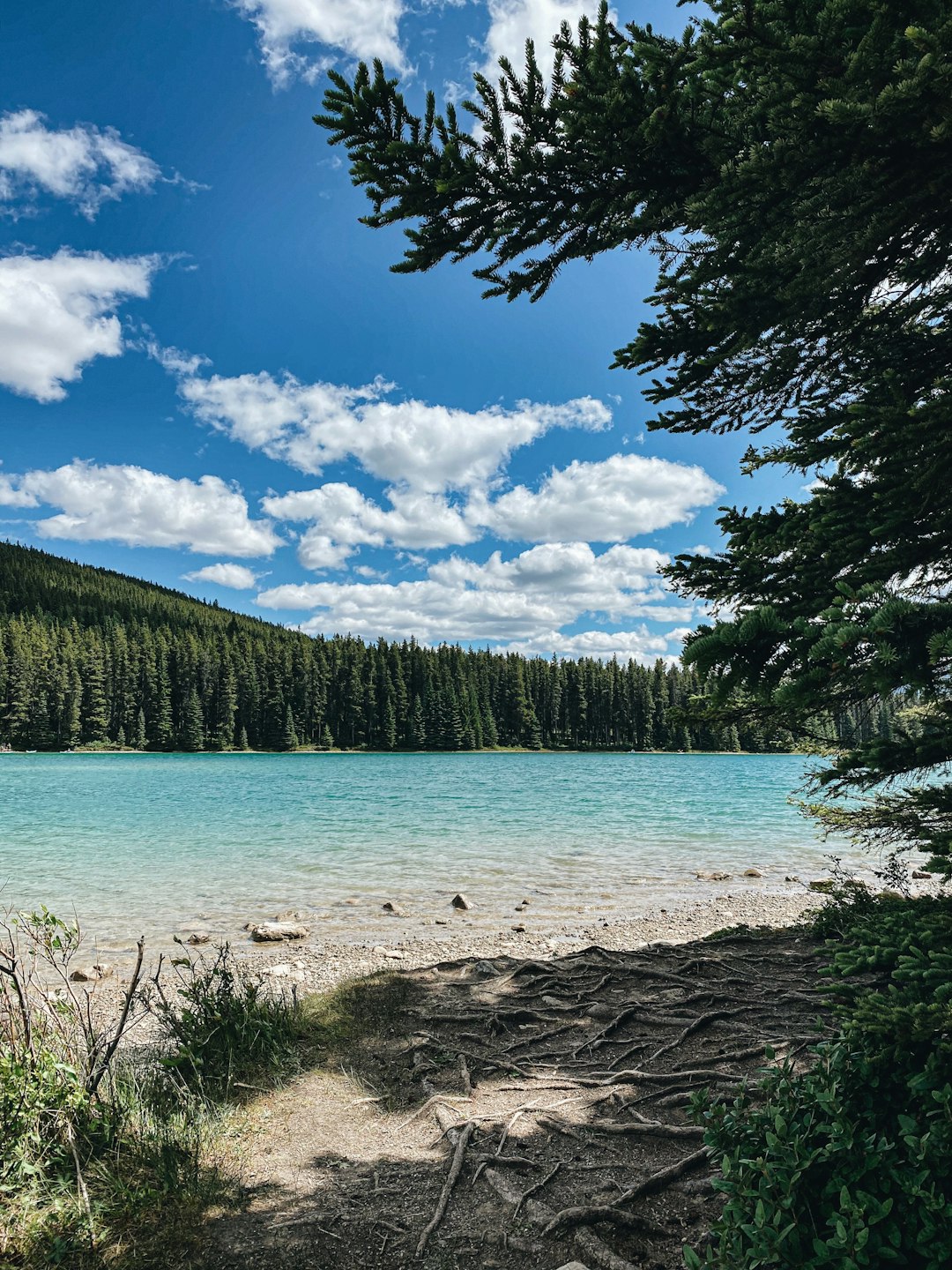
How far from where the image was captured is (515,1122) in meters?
5.28

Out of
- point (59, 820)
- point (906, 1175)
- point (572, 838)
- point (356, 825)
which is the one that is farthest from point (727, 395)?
point (59, 820)

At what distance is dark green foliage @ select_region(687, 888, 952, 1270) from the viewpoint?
9.17 feet

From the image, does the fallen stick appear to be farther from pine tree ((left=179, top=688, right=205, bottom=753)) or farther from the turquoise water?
pine tree ((left=179, top=688, right=205, bottom=753))

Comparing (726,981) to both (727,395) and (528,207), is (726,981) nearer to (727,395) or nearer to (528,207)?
(727,395)

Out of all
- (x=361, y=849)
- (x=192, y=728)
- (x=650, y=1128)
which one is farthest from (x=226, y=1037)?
(x=192, y=728)

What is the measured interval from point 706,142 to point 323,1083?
303 inches

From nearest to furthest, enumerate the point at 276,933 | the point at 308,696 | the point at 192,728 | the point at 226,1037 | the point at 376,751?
1. the point at 226,1037
2. the point at 276,933
3. the point at 192,728
4. the point at 376,751
5. the point at 308,696

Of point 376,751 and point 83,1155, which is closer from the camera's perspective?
point 83,1155

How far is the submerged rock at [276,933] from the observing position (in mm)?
12424

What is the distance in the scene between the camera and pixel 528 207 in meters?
3.98

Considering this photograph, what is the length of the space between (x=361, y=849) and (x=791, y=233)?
2218 cm

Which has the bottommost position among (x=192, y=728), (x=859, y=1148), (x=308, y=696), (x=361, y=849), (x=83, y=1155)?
(x=361, y=849)

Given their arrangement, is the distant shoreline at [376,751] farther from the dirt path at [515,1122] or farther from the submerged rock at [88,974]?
the dirt path at [515,1122]

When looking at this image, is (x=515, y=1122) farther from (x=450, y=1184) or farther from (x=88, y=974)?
(x=88, y=974)
